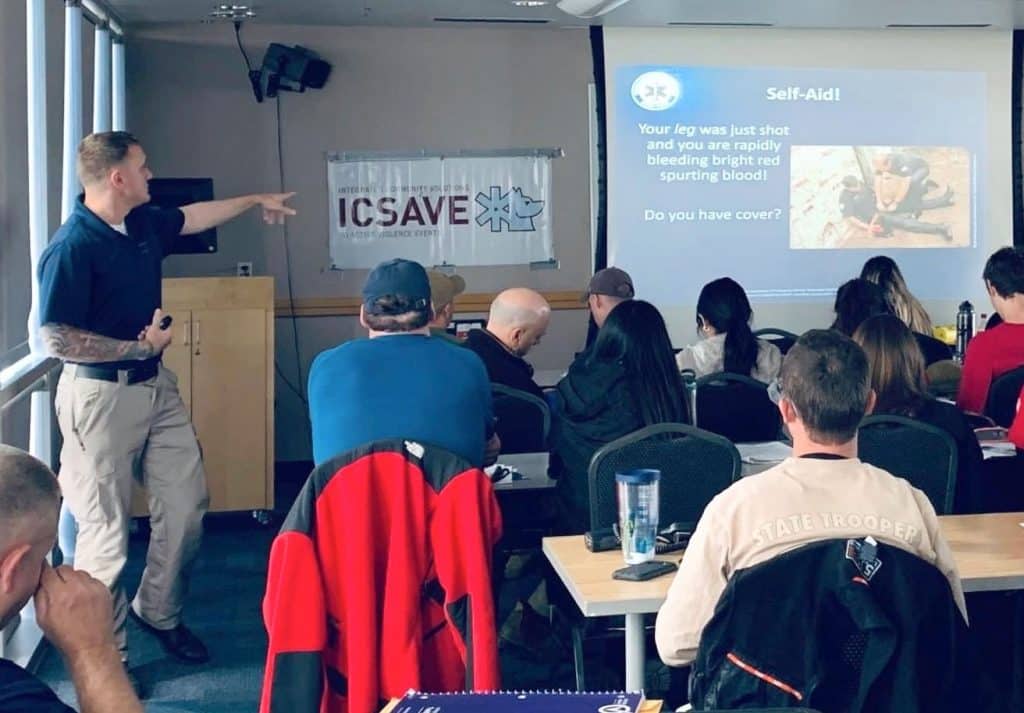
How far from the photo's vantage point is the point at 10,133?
14.2 feet

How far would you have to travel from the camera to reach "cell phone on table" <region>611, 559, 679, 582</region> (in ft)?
8.64

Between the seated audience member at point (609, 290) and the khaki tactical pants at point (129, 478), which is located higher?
the seated audience member at point (609, 290)

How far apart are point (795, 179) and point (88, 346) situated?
4.87 m

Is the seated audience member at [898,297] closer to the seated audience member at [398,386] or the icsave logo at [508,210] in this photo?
the icsave logo at [508,210]

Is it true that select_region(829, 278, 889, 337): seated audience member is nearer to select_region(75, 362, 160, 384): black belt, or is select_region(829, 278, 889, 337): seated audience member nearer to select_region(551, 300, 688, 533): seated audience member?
select_region(551, 300, 688, 533): seated audience member

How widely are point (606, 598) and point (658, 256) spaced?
5252mm

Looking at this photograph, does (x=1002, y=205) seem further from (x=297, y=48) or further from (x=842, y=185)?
(x=297, y=48)

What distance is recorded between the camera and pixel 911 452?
335cm

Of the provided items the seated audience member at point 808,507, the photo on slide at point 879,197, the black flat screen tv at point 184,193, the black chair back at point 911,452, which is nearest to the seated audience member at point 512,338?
the black chair back at point 911,452

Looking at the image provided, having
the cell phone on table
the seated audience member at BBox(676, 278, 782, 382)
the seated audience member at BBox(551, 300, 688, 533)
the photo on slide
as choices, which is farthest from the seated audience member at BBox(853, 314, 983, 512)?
the photo on slide

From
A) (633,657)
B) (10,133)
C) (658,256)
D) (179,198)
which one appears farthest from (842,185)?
(633,657)

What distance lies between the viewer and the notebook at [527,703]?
4.44 feet

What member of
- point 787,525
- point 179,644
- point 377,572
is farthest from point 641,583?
point 179,644

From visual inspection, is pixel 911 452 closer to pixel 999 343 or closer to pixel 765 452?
pixel 765 452
